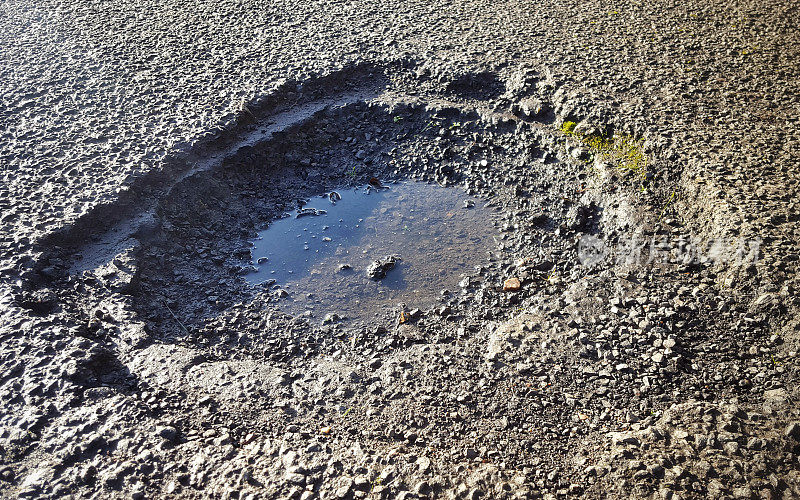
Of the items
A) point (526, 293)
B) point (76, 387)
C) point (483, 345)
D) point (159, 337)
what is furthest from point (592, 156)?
point (76, 387)

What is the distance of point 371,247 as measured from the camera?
11.2 ft

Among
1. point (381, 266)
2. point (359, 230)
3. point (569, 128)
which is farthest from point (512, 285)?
point (569, 128)

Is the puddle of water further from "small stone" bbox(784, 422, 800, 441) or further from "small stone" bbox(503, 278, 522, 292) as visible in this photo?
"small stone" bbox(784, 422, 800, 441)

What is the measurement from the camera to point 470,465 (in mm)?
2025

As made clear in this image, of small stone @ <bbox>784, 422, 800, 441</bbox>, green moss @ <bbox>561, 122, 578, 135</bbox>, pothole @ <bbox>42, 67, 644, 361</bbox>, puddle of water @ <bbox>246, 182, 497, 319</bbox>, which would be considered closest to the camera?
small stone @ <bbox>784, 422, 800, 441</bbox>

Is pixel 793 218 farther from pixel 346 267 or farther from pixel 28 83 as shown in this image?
pixel 28 83

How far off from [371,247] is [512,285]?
916 millimetres

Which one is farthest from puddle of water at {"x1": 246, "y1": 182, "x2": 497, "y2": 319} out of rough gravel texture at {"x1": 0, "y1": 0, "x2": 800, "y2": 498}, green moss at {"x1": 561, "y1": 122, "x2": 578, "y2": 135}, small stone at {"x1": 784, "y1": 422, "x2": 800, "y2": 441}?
small stone at {"x1": 784, "y1": 422, "x2": 800, "y2": 441}

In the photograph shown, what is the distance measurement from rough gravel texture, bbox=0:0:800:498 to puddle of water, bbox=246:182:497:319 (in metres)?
0.11

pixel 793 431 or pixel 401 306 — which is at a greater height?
pixel 401 306

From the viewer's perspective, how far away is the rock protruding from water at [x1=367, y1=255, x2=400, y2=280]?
322 cm

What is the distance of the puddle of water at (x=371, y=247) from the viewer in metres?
3.12

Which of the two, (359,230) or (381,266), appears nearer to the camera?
(381,266)

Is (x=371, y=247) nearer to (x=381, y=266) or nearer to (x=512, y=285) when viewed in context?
(x=381, y=266)
